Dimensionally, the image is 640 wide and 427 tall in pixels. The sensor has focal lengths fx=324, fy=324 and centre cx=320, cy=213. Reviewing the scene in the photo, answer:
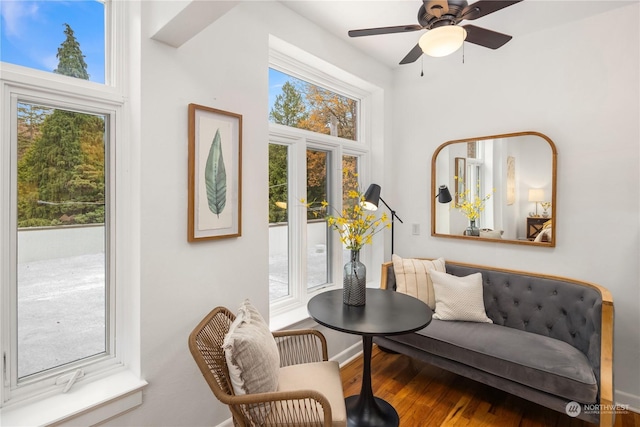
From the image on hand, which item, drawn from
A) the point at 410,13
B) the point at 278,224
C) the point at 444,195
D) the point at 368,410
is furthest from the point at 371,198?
the point at 368,410

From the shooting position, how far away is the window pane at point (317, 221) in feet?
9.20

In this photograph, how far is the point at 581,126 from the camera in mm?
2402

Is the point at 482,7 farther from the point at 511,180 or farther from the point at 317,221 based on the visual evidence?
the point at 317,221

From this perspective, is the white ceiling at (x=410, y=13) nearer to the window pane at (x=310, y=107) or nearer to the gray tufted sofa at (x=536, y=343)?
the window pane at (x=310, y=107)

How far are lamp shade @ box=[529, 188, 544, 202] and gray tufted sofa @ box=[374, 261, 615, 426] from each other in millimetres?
597

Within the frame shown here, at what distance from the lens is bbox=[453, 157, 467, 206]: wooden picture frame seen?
2.96 metres

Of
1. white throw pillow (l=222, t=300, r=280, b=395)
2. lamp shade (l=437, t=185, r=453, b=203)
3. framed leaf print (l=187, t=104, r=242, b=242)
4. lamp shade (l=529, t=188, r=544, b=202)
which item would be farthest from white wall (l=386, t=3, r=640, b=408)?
white throw pillow (l=222, t=300, r=280, b=395)

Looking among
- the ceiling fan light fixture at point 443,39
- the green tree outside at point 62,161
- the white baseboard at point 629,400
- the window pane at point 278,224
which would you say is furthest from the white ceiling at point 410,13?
the white baseboard at point 629,400

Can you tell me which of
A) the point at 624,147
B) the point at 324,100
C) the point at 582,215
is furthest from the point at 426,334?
the point at 324,100

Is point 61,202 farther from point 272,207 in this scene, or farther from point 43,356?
point 272,207

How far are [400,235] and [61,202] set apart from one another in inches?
110

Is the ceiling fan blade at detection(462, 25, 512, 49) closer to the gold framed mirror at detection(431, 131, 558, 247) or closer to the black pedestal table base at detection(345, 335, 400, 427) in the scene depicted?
the gold framed mirror at detection(431, 131, 558, 247)

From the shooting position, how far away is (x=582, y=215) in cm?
241

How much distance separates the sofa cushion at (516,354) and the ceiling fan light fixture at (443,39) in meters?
1.82
